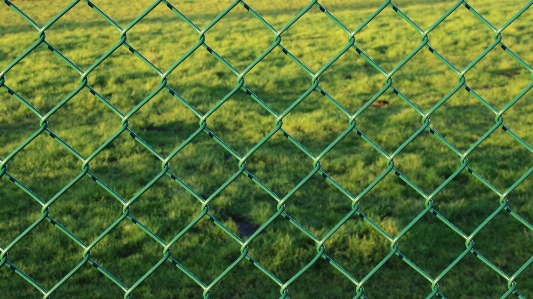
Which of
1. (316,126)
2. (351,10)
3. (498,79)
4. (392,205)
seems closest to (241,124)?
(316,126)

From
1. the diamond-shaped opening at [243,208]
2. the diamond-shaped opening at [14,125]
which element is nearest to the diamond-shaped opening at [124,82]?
the diamond-shaped opening at [14,125]

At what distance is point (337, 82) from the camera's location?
7781mm

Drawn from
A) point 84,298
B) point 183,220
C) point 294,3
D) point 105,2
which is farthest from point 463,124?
point 105,2

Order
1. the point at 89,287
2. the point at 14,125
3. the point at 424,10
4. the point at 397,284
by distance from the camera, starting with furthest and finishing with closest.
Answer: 1. the point at 424,10
2. the point at 14,125
3. the point at 397,284
4. the point at 89,287

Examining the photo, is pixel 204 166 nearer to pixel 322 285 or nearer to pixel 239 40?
pixel 322 285

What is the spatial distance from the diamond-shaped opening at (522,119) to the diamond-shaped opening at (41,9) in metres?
10.1

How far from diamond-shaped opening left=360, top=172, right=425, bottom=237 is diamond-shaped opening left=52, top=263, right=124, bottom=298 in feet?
4.89

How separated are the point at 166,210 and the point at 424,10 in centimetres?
1035

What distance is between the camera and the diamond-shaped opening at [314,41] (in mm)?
9297

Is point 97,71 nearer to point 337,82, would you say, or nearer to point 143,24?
point 337,82

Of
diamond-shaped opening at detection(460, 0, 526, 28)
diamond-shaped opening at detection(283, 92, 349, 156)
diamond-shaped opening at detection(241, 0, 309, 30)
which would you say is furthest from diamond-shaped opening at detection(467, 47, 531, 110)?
diamond-shaped opening at detection(241, 0, 309, 30)

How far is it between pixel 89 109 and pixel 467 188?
3.58m

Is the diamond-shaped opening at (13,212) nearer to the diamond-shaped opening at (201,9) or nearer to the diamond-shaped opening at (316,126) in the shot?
the diamond-shaped opening at (316,126)

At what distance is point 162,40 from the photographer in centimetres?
1070
